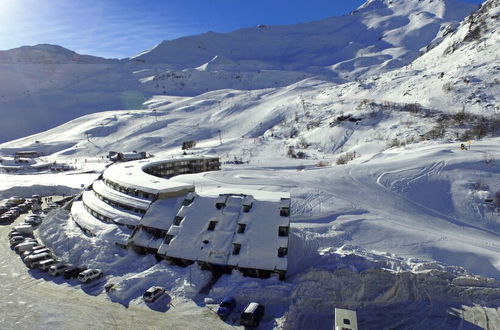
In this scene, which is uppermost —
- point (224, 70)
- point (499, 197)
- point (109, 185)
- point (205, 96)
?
point (224, 70)

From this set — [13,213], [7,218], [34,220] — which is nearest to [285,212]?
[34,220]

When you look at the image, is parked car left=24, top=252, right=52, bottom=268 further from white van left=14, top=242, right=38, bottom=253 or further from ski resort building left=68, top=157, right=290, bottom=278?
ski resort building left=68, top=157, right=290, bottom=278

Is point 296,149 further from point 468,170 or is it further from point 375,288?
point 375,288

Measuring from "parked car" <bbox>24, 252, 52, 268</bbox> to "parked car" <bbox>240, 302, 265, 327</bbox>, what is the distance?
15.0m

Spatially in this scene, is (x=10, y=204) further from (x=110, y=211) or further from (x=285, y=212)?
(x=285, y=212)

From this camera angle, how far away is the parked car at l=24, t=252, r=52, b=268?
22.9 m

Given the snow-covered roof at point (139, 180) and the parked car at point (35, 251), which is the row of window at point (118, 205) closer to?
the snow-covered roof at point (139, 180)

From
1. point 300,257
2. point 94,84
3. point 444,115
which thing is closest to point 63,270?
point 300,257

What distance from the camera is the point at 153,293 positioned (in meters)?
18.6

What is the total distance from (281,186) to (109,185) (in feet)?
51.7

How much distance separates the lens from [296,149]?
61.5m

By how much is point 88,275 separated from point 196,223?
22.9ft

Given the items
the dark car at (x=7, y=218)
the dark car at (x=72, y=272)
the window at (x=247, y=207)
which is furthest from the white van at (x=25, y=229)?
the window at (x=247, y=207)

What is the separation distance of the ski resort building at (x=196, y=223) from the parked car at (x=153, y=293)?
104 inches
